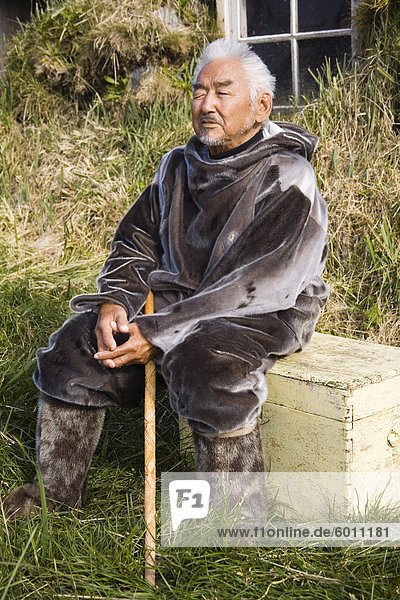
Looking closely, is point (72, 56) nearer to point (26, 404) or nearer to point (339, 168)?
point (339, 168)

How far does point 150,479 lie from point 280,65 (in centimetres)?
411

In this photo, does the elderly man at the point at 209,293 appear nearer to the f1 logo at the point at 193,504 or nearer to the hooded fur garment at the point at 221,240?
the hooded fur garment at the point at 221,240

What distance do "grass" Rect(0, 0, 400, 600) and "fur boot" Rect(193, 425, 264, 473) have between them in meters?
0.27

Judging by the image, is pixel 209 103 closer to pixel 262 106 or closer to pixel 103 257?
pixel 262 106

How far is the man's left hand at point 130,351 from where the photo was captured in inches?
105

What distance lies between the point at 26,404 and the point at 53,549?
1253 mm

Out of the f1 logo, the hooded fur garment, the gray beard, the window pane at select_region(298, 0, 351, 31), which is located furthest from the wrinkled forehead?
the window pane at select_region(298, 0, 351, 31)

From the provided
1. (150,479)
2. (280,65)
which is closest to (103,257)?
(280,65)

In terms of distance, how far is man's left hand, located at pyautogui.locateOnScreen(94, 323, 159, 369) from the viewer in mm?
2662

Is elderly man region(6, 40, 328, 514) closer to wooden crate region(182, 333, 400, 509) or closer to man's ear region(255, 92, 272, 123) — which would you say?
man's ear region(255, 92, 272, 123)

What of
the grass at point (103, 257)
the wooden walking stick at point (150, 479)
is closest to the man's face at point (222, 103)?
the wooden walking stick at point (150, 479)

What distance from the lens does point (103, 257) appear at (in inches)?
208

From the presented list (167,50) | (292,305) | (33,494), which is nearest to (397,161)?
(167,50)

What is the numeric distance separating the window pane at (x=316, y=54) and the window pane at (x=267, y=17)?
0.23 meters
